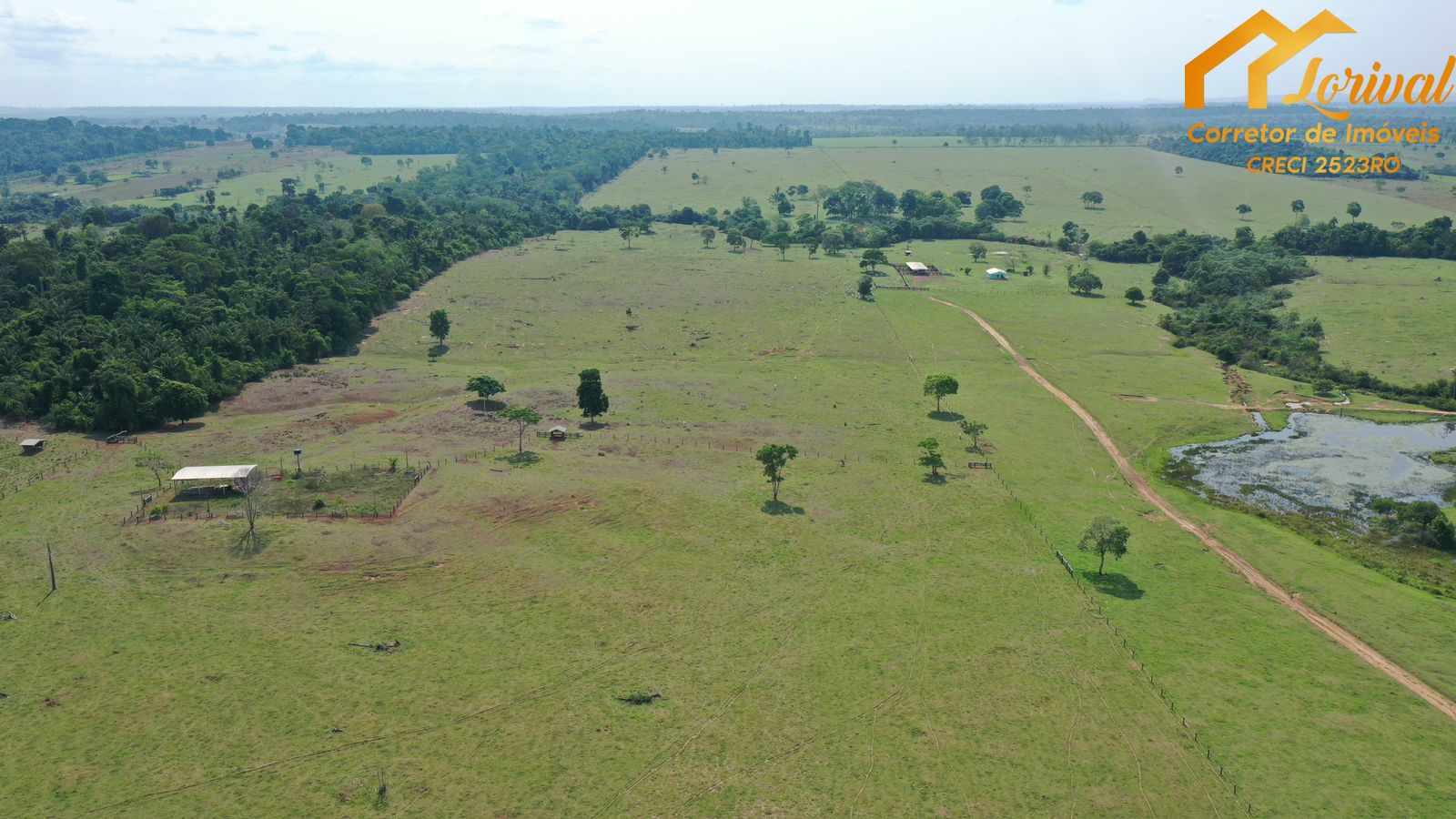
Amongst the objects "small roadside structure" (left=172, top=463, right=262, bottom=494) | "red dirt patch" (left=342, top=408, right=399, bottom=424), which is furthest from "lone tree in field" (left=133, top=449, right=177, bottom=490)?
"red dirt patch" (left=342, top=408, right=399, bottom=424)

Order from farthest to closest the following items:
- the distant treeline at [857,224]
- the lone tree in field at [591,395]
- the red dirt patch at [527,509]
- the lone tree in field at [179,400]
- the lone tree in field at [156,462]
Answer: the distant treeline at [857,224], the lone tree in field at [591,395], the lone tree in field at [179,400], the lone tree in field at [156,462], the red dirt patch at [527,509]

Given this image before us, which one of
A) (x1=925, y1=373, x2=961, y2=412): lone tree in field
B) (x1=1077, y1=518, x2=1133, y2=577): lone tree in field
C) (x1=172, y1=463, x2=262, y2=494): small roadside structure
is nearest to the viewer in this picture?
(x1=1077, y1=518, x2=1133, y2=577): lone tree in field

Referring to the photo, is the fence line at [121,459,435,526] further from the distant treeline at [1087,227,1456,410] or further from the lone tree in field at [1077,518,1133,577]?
the distant treeline at [1087,227,1456,410]

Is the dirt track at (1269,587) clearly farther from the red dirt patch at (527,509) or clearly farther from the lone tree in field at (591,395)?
the lone tree in field at (591,395)

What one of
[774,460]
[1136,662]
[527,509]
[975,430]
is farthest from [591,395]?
[1136,662]

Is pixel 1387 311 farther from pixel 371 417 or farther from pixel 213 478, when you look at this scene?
pixel 213 478

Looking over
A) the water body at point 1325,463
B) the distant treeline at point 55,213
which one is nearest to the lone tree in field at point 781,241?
the water body at point 1325,463

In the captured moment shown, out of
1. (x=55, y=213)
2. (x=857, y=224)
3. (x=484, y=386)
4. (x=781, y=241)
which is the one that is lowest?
(x=484, y=386)
